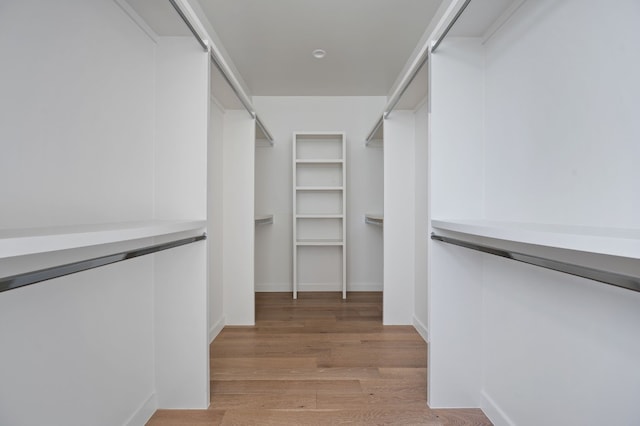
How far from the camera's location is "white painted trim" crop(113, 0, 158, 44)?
125 centimetres

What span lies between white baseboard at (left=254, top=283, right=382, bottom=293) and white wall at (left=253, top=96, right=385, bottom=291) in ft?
0.04

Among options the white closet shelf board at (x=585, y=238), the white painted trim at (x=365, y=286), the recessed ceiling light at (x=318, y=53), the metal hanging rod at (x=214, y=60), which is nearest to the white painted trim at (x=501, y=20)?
the white closet shelf board at (x=585, y=238)

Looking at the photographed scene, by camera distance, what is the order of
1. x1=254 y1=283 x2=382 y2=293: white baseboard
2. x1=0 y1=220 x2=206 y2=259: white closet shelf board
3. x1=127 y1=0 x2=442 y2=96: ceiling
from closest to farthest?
x1=0 y1=220 x2=206 y2=259: white closet shelf board → x1=127 y1=0 x2=442 y2=96: ceiling → x1=254 y1=283 x2=382 y2=293: white baseboard

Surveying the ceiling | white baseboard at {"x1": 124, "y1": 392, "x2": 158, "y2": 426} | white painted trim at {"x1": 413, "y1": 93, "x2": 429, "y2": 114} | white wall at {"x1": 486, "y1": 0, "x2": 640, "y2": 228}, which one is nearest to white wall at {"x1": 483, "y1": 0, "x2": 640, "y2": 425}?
white wall at {"x1": 486, "y1": 0, "x2": 640, "y2": 228}

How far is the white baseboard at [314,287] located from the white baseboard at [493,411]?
2.19 m

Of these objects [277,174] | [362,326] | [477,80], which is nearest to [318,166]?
[277,174]

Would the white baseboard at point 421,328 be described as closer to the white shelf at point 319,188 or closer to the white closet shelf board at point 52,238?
the white shelf at point 319,188

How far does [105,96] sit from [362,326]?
228 centimetres

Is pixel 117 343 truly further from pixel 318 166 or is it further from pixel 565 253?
pixel 318 166

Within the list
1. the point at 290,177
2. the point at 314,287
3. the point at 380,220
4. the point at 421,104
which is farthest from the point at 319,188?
the point at 421,104

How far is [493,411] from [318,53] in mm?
2727

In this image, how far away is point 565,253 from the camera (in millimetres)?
988

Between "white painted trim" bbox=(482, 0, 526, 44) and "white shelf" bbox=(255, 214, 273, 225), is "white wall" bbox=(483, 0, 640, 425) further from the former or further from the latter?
"white shelf" bbox=(255, 214, 273, 225)

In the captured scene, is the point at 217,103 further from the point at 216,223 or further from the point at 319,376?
the point at 319,376
